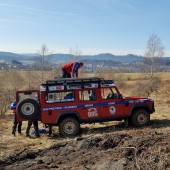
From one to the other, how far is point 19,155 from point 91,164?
111 inches

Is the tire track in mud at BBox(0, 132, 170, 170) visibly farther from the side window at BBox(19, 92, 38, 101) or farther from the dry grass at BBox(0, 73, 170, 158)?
the side window at BBox(19, 92, 38, 101)

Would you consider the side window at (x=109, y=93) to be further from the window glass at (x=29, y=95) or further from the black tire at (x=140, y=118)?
the window glass at (x=29, y=95)

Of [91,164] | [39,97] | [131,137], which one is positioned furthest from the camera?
[39,97]

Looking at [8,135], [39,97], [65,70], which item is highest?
[65,70]

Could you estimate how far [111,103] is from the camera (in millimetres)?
16078

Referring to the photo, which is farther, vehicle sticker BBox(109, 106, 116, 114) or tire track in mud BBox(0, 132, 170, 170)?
vehicle sticker BBox(109, 106, 116, 114)

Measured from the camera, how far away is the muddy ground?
28.4 feet

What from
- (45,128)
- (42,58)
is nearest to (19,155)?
(45,128)

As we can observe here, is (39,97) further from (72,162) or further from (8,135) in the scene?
(72,162)

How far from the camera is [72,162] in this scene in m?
9.53

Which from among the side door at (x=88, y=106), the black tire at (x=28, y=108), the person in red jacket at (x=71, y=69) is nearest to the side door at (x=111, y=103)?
the side door at (x=88, y=106)

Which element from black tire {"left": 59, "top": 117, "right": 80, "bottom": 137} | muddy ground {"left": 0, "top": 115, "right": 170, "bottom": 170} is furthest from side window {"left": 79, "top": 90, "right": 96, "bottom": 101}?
muddy ground {"left": 0, "top": 115, "right": 170, "bottom": 170}

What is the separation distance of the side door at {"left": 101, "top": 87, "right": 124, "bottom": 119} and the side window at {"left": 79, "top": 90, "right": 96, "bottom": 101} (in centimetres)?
39

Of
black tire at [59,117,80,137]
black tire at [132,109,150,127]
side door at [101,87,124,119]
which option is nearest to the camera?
black tire at [59,117,80,137]
